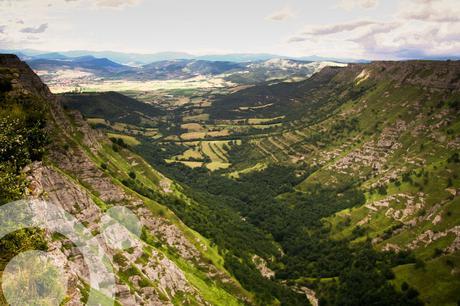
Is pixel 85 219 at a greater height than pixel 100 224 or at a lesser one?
greater

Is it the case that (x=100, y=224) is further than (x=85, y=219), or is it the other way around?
(x=100, y=224)

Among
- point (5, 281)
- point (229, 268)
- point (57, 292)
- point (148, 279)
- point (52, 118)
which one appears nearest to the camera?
point (5, 281)

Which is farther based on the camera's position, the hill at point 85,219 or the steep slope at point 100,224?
the steep slope at point 100,224

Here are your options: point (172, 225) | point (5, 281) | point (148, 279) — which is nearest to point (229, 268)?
point (172, 225)

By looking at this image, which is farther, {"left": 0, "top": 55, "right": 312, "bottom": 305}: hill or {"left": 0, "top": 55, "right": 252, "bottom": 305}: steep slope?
{"left": 0, "top": 55, "right": 252, "bottom": 305}: steep slope

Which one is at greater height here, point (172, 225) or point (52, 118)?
point (52, 118)

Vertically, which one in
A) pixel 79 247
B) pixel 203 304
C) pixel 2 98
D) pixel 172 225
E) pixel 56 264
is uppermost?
pixel 2 98

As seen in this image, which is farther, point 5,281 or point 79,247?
point 79,247

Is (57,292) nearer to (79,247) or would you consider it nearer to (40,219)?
(40,219)
